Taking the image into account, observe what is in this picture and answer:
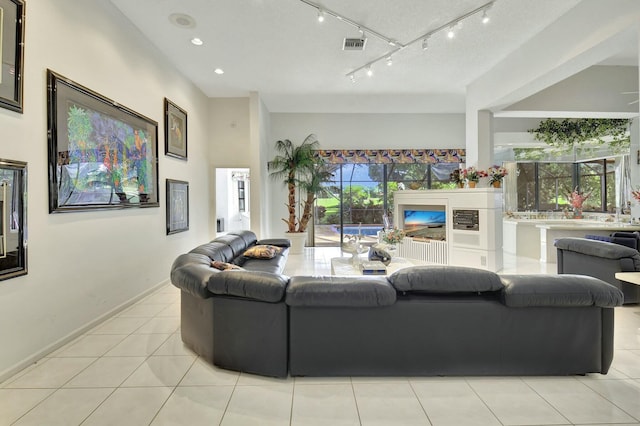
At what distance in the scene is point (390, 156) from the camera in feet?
25.0

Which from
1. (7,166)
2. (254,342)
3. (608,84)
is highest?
(608,84)

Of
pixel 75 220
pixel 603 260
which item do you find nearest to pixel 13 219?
pixel 75 220

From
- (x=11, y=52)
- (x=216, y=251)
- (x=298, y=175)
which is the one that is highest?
(x=11, y=52)

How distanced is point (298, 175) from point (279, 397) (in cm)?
589

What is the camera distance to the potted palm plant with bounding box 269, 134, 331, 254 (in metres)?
6.93

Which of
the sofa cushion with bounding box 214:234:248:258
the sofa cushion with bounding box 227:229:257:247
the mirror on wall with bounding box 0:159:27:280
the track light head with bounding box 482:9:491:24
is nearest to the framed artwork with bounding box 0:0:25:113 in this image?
the mirror on wall with bounding box 0:159:27:280

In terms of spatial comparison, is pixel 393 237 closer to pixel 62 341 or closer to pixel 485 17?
pixel 485 17

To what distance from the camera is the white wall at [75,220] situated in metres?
2.32

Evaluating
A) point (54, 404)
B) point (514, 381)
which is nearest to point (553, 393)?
point (514, 381)

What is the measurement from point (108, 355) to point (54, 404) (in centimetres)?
62

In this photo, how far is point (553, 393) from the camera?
193 centimetres

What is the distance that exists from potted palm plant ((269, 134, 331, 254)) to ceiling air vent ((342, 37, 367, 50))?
2.89 meters

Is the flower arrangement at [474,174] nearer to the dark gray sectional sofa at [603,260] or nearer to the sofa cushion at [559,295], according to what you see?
the dark gray sectional sofa at [603,260]

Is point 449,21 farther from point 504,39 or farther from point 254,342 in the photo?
point 254,342
